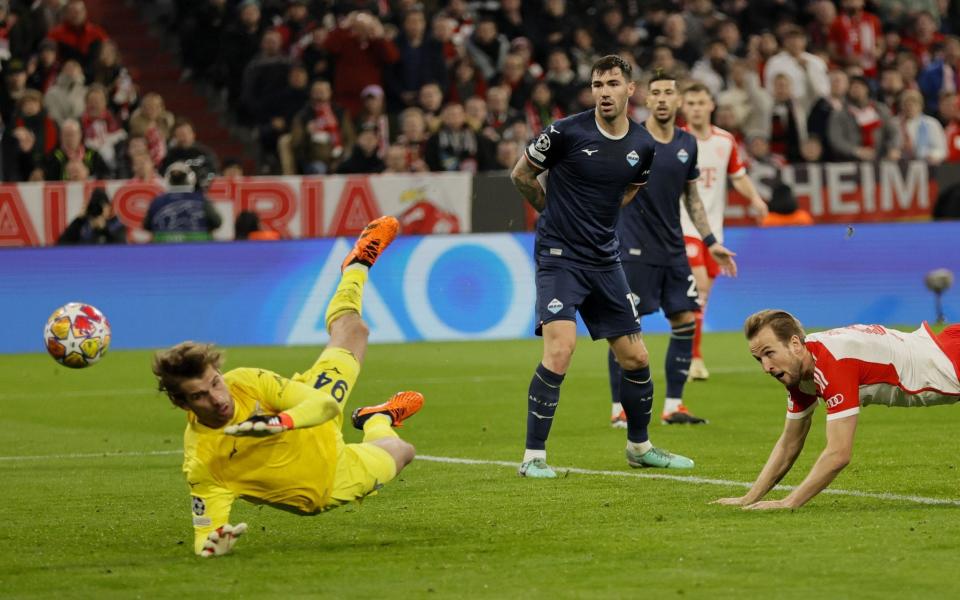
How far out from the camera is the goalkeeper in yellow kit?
6867 millimetres

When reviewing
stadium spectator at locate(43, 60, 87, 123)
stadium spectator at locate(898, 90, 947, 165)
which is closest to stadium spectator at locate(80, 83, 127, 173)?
stadium spectator at locate(43, 60, 87, 123)

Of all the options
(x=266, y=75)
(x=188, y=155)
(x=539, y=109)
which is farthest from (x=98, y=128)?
(x=539, y=109)

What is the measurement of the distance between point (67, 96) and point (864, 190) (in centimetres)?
1085

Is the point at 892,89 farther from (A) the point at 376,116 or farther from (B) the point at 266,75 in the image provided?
(B) the point at 266,75

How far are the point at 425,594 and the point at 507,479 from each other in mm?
3384

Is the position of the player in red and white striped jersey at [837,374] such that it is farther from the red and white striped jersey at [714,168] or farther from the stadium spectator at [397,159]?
the stadium spectator at [397,159]

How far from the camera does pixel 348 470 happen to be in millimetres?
7570

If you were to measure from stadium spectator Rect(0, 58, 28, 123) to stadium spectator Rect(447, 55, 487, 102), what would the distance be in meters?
5.97

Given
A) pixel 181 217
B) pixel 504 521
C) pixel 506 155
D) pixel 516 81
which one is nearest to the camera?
pixel 504 521

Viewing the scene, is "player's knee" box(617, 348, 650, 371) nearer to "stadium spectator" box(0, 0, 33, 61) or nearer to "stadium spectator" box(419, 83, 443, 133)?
"stadium spectator" box(419, 83, 443, 133)

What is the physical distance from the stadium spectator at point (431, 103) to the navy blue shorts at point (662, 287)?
34.8 feet

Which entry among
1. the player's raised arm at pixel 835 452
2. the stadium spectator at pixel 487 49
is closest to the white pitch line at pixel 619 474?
the player's raised arm at pixel 835 452

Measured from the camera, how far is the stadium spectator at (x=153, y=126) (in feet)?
70.2

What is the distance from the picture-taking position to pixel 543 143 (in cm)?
966
